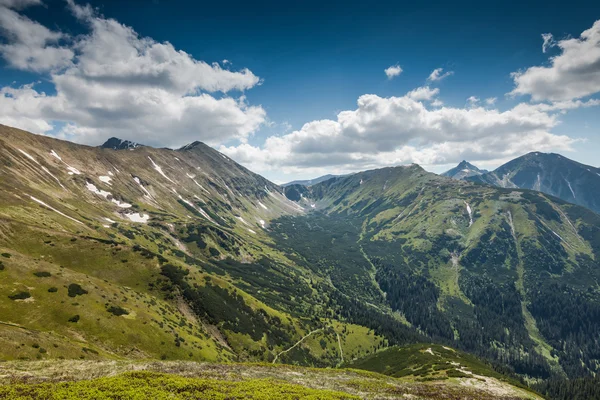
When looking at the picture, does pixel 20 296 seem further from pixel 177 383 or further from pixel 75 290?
pixel 177 383

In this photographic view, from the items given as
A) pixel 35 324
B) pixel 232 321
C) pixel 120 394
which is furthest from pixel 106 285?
pixel 120 394

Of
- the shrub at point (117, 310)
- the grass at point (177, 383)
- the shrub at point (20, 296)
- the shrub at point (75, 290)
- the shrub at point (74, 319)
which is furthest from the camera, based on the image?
the shrub at point (117, 310)

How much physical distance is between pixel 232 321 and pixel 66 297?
83.4m

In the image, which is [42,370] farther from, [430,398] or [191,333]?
[191,333]

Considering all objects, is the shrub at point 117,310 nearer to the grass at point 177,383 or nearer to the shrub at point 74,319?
the shrub at point 74,319

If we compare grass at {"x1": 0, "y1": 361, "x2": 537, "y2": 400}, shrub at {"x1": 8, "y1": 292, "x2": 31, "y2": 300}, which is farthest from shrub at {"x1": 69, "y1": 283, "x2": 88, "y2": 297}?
grass at {"x1": 0, "y1": 361, "x2": 537, "y2": 400}

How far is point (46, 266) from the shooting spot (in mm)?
106688

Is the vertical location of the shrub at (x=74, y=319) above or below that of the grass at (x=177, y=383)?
below

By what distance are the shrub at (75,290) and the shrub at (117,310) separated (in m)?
10.8

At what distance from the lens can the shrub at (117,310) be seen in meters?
99.0

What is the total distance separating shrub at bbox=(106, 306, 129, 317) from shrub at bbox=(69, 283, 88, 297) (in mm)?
10770

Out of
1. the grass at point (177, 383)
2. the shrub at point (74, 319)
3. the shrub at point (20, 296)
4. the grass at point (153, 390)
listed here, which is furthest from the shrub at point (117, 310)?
the grass at point (153, 390)

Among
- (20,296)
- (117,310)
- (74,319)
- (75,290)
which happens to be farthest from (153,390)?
(75,290)

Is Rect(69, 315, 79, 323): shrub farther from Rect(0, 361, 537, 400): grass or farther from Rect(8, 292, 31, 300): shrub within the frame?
Rect(0, 361, 537, 400): grass
